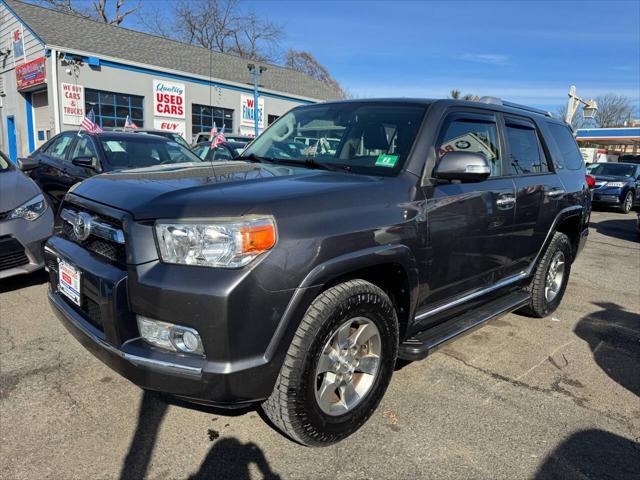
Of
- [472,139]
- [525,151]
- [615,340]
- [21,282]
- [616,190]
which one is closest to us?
[472,139]

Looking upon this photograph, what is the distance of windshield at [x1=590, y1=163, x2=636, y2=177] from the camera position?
1635 centimetres

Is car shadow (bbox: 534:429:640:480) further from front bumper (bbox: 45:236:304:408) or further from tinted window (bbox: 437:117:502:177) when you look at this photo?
tinted window (bbox: 437:117:502:177)

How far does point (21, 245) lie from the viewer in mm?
4613

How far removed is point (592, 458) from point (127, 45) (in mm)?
21297

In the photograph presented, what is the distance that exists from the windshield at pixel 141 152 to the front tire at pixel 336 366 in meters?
4.99

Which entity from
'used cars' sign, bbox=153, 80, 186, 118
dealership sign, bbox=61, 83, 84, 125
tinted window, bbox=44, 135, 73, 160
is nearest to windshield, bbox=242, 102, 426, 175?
tinted window, bbox=44, 135, 73, 160

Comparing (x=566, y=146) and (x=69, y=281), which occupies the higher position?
(x=566, y=146)

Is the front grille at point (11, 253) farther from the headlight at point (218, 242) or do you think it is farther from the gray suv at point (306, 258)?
the headlight at point (218, 242)

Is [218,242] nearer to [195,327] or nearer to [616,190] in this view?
[195,327]

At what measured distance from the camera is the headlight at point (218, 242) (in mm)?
2094

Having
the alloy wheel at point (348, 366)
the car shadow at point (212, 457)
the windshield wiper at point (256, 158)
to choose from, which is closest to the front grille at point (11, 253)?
the windshield wiper at point (256, 158)

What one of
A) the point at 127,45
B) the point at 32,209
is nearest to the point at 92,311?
the point at 32,209

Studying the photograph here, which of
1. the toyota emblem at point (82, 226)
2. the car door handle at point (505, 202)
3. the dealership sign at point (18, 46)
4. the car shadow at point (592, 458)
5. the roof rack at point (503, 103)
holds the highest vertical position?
the dealership sign at point (18, 46)

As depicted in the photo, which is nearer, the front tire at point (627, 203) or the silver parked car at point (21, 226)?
the silver parked car at point (21, 226)
